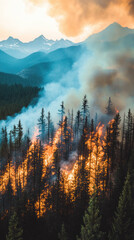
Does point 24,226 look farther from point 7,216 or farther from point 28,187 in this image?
point 28,187

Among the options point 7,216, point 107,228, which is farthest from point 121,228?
point 7,216

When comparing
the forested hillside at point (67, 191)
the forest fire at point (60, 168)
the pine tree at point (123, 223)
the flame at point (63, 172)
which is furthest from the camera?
the flame at point (63, 172)

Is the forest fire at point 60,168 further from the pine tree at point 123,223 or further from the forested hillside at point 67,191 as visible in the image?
the pine tree at point 123,223

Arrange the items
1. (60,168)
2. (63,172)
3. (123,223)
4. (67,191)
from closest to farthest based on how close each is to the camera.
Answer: (123,223), (67,191), (63,172), (60,168)

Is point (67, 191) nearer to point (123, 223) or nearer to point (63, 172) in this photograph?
point (63, 172)

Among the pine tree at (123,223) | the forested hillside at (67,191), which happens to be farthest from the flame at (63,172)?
the pine tree at (123,223)

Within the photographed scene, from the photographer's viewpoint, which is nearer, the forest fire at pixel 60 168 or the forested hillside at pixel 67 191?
the forested hillside at pixel 67 191

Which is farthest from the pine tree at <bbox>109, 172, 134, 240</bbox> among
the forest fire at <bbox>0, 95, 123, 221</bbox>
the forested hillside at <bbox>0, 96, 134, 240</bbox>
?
the forest fire at <bbox>0, 95, 123, 221</bbox>

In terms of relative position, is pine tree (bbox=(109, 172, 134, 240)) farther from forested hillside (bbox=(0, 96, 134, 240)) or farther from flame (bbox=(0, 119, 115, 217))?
flame (bbox=(0, 119, 115, 217))

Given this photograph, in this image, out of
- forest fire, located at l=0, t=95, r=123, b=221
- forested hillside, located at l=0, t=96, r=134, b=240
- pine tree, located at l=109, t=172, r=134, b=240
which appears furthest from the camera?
forest fire, located at l=0, t=95, r=123, b=221

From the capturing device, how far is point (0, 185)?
247ft

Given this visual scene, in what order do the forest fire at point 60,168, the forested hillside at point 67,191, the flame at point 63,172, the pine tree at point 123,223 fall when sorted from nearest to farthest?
the pine tree at point 123,223, the forested hillside at point 67,191, the forest fire at point 60,168, the flame at point 63,172

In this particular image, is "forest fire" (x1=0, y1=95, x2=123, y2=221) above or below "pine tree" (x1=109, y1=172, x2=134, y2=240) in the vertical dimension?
above

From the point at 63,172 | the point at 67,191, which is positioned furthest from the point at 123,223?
the point at 63,172
